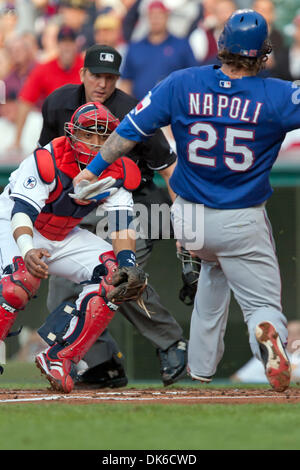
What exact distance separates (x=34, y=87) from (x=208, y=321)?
5.50 meters

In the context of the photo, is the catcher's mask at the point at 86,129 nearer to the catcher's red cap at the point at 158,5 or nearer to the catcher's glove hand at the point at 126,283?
the catcher's glove hand at the point at 126,283

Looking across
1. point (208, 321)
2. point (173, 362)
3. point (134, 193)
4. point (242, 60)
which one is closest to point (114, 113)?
point (134, 193)

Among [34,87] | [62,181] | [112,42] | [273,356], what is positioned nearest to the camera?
[273,356]

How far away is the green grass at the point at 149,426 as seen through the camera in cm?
312

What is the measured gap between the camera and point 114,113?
6121mm

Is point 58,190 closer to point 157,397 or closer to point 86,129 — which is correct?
point 86,129

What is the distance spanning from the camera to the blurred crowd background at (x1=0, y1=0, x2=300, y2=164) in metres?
10.1

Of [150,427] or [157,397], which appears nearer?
[150,427]

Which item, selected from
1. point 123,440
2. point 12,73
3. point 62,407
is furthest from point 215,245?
point 12,73

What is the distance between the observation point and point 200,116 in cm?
474

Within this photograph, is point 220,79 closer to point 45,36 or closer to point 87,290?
point 87,290

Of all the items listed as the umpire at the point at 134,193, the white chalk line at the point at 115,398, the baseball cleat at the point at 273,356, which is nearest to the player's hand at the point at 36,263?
the white chalk line at the point at 115,398

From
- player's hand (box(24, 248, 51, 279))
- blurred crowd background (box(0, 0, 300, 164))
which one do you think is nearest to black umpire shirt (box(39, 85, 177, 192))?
player's hand (box(24, 248, 51, 279))

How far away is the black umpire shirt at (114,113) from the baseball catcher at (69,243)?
0.78m
